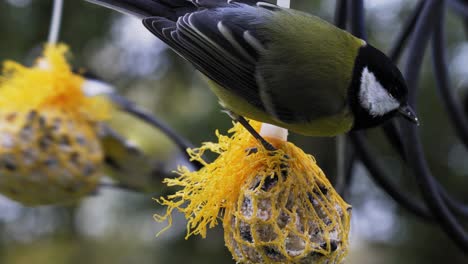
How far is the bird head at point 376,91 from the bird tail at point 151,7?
32 cm

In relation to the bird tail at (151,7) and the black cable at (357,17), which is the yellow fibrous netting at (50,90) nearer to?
the bird tail at (151,7)

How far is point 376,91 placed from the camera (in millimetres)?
931

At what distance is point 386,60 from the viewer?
0.90 meters

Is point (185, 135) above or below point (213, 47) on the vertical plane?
below

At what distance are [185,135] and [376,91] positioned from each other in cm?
124

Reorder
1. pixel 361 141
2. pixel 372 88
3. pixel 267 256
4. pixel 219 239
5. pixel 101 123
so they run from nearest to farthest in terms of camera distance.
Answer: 1. pixel 267 256
2. pixel 372 88
3. pixel 361 141
4. pixel 101 123
5. pixel 219 239

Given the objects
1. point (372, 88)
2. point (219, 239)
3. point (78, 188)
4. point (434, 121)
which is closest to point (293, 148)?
point (372, 88)

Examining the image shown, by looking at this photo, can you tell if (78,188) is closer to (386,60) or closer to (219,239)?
(386,60)

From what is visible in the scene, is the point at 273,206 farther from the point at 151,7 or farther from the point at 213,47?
the point at 151,7

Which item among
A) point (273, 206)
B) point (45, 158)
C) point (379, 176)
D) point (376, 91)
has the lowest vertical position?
point (45, 158)

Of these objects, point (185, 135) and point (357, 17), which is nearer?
point (357, 17)

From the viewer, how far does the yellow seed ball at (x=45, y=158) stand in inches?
47.2

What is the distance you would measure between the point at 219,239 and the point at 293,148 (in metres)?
1.34

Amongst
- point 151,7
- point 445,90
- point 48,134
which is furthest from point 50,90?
point 445,90
